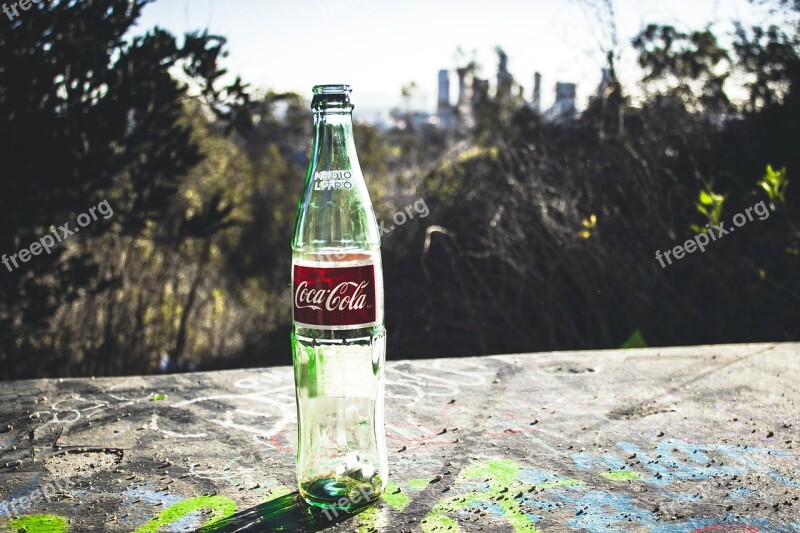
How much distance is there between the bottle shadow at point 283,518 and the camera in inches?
55.0

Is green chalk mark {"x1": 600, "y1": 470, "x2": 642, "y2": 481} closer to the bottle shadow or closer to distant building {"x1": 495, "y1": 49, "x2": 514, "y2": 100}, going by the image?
the bottle shadow

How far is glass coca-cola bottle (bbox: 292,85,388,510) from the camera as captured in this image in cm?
149

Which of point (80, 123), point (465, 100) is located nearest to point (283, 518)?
point (80, 123)

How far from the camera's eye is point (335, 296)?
147 centimetres

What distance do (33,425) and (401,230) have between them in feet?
15.4

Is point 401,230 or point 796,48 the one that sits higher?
point 796,48

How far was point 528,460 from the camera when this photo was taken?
177 centimetres

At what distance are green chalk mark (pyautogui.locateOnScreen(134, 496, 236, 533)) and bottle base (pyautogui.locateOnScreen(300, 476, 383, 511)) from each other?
0.17 m

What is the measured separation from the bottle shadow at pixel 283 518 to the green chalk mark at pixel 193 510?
0.09 feet

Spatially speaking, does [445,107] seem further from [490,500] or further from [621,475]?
[490,500]

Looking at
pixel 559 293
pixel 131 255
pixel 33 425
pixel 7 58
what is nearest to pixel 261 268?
pixel 131 255

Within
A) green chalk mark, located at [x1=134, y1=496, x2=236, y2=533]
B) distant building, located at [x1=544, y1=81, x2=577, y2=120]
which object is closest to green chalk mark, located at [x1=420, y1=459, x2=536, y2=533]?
green chalk mark, located at [x1=134, y1=496, x2=236, y2=533]

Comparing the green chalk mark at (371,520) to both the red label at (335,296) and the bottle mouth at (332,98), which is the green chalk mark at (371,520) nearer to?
the red label at (335,296)

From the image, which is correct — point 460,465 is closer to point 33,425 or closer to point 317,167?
point 317,167
